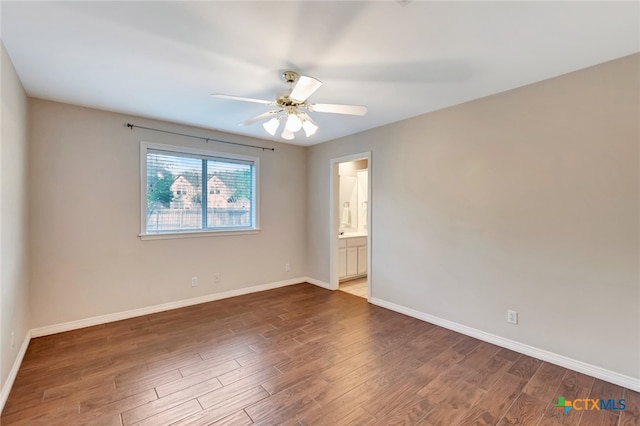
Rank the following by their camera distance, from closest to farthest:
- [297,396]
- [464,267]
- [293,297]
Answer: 1. [297,396]
2. [464,267]
3. [293,297]

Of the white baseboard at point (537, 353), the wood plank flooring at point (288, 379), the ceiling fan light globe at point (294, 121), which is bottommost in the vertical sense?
the wood plank flooring at point (288, 379)

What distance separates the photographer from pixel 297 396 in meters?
2.05

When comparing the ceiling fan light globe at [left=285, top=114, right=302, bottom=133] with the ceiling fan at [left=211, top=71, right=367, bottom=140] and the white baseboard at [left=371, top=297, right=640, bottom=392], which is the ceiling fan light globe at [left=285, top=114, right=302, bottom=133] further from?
the white baseboard at [left=371, top=297, right=640, bottom=392]

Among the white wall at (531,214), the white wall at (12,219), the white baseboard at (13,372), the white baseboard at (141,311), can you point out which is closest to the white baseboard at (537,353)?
the white wall at (531,214)

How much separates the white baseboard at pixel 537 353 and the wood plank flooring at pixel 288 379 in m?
0.07

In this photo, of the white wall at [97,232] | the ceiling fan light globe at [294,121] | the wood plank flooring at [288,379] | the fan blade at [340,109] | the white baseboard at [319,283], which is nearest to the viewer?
the wood plank flooring at [288,379]

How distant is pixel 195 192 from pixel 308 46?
2.79 metres

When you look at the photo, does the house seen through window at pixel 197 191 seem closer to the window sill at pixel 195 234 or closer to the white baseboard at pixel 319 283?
the window sill at pixel 195 234

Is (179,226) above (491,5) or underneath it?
underneath

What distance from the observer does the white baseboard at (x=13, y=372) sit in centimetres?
194

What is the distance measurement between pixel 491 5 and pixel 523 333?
106 inches

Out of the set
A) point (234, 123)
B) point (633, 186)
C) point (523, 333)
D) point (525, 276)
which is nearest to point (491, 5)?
point (633, 186)

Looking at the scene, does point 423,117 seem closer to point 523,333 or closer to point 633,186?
point 633,186

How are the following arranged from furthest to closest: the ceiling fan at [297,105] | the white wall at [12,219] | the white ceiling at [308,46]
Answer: the ceiling fan at [297,105], the white wall at [12,219], the white ceiling at [308,46]
